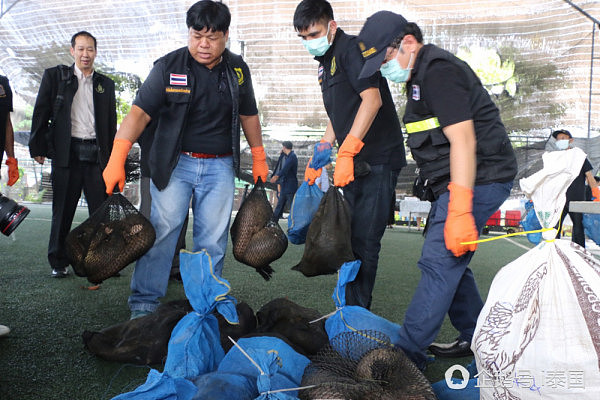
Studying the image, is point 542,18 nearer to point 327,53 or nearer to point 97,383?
point 327,53

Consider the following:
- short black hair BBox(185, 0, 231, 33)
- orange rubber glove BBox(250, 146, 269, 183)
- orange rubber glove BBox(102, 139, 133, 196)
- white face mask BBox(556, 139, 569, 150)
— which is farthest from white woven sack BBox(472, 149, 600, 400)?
white face mask BBox(556, 139, 569, 150)

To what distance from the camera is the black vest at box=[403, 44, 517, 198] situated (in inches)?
67.1

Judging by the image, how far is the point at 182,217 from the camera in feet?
8.10

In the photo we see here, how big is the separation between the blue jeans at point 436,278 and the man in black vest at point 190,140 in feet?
3.68

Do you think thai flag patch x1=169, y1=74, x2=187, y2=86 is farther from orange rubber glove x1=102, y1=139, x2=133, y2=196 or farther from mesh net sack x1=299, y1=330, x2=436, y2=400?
mesh net sack x1=299, y1=330, x2=436, y2=400

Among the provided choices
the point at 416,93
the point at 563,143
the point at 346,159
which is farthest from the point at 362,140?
the point at 563,143

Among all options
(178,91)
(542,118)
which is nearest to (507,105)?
(542,118)

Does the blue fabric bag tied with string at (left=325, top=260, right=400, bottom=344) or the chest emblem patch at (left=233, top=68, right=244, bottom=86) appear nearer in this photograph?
the blue fabric bag tied with string at (left=325, top=260, right=400, bottom=344)

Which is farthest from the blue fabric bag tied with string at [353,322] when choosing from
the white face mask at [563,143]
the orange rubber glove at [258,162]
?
the white face mask at [563,143]

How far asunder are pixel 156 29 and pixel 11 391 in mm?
13415

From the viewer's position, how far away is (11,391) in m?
1.55

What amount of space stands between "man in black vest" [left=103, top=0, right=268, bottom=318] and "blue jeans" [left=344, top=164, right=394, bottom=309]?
682 mm

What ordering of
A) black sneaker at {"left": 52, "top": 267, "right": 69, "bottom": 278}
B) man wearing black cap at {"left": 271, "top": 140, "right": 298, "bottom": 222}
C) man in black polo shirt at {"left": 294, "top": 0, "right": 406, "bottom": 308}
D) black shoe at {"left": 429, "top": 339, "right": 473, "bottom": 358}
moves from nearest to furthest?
black shoe at {"left": 429, "top": 339, "right": 473, "bottom": 358}
man in black polo shirt at {"left": 294, "top": 0, "right": 406, "bottom": 308}
black sneaker at {"left": 52, "top": 267, "right": 69, "bottom": 278}
man wearing black cap at {"left": 271, "top": 140, "right": 298, "bottom": 222}

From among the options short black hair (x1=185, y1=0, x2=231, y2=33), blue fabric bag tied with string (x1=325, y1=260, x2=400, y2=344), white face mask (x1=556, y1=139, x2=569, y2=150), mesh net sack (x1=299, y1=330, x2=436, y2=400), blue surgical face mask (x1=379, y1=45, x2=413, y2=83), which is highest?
short black hair (x1=185, y1=0, x2=231, y2=33)
